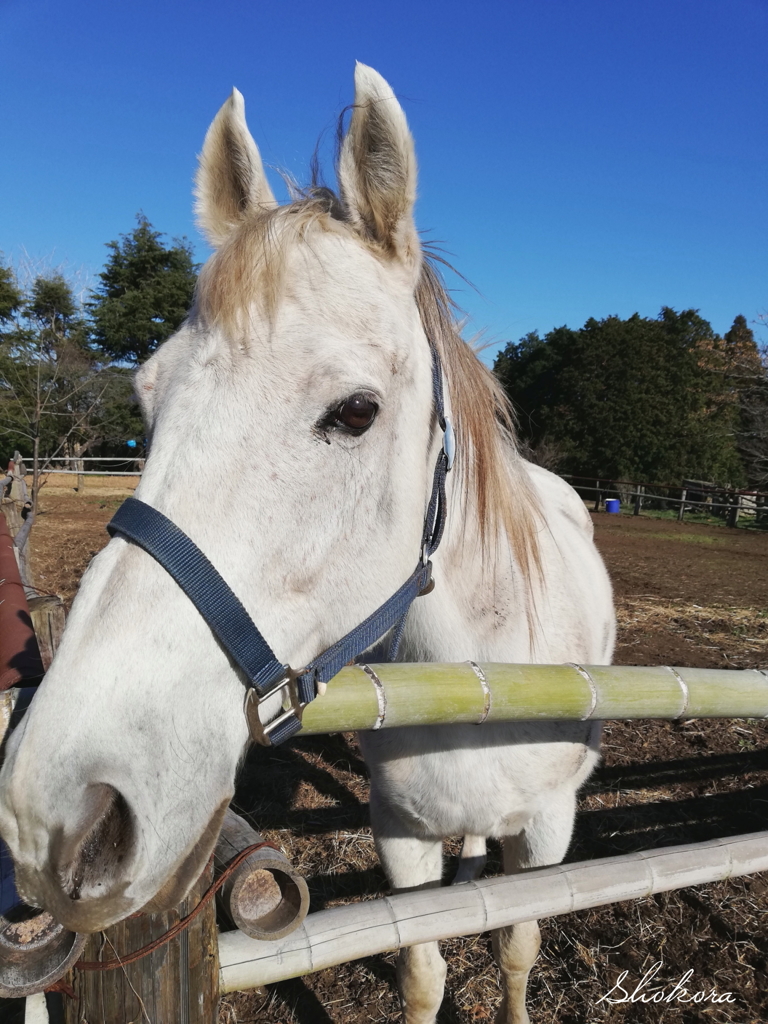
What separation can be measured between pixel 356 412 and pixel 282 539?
0.28m

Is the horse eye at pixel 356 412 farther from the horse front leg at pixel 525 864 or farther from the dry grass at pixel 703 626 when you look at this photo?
→ the dry grass at pixel 703 626

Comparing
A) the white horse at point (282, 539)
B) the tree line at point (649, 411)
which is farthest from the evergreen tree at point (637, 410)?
the white horse at point (282, 539)

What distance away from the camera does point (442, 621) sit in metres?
1.67

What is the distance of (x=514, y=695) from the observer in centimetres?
145

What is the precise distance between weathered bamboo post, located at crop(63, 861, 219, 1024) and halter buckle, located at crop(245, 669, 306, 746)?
37cm

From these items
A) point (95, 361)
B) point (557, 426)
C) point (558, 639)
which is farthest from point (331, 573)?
point (557, 426)

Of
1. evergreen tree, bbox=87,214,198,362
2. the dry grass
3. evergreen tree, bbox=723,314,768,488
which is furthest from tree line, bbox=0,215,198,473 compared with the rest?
evergreen tree, bbox=723,314,768,488

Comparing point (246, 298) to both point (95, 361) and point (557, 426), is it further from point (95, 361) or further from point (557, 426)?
point (557, 426)

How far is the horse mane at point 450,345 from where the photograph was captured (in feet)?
3.85

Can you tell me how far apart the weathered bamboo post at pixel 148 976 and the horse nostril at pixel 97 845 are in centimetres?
28

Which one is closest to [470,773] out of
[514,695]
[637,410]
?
[514,695]

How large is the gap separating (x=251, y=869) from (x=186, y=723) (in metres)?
0.47

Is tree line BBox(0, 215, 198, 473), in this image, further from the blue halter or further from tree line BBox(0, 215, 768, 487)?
the blue halter

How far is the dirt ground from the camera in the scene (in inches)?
94.3
